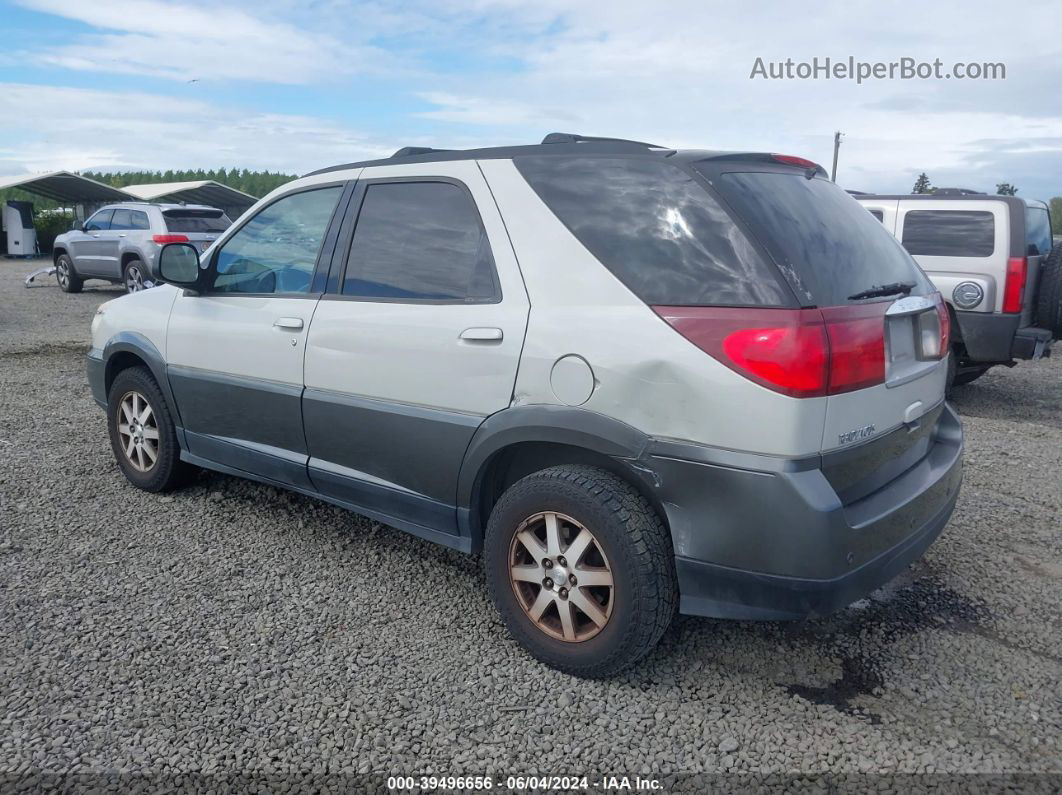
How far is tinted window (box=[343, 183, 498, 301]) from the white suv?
11 millimetres

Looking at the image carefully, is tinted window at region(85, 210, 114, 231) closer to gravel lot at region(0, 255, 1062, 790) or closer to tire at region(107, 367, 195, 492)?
tire at region(107, 367, 195, 492)

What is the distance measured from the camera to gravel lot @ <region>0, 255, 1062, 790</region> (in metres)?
2.60

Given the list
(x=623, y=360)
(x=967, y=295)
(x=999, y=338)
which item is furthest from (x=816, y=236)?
(x=967, y=295)

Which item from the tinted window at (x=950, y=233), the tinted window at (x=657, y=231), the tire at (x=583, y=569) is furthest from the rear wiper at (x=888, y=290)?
the tinted window at (x=950, y=233)

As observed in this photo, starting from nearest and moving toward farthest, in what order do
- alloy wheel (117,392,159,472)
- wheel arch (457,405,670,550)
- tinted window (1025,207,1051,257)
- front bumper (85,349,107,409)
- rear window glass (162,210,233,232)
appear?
wheel arch (457,405,670,550)
alloy wheel (117,392,159,472)
front bumper (85,349,107,409)
tinted window (1025,207,1051,257)
rear window glass (162,210,233,232)

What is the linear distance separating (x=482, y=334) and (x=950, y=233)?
19.4 ft

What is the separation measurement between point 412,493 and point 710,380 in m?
1.39

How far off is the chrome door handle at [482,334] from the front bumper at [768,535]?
0.72 metres

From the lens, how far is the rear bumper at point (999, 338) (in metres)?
6.85

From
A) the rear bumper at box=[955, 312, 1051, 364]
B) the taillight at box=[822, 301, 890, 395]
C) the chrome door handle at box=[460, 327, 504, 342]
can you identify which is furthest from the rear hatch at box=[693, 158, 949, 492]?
the rear bumper at box=[955, 312, 1051, 364]

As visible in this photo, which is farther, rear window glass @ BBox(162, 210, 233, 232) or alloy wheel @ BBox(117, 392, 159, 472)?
rear window glass @ BBox(162, 210, 233, 232)

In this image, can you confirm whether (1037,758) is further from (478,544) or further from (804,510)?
(478,544)

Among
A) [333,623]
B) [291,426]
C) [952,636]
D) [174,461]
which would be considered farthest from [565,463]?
[174,461]

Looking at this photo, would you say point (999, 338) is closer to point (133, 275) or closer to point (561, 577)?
point (561, 577)
